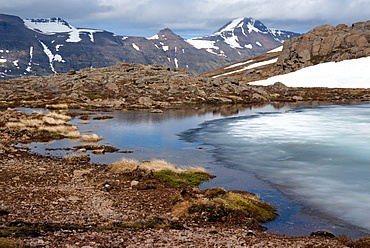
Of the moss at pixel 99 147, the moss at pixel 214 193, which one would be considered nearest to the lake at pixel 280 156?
the moss at pixel 99 147

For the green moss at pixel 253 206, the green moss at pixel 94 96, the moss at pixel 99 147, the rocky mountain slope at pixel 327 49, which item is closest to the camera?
the green moss at pixel 253 206

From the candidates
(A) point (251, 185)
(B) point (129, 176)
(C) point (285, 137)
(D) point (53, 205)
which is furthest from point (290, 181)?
(C) point (285, 137)

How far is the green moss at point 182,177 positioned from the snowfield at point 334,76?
411ft

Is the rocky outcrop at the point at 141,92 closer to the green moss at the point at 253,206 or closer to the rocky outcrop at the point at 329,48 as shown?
the rocky outcrop at the point at 329,48

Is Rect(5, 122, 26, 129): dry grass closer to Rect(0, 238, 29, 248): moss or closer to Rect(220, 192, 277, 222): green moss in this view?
Rect(220, 192, 277, 222): green moss

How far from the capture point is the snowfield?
135 meters

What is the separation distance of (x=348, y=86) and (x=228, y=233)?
135 metres

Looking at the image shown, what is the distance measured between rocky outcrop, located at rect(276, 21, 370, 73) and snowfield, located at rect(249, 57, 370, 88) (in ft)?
40.6

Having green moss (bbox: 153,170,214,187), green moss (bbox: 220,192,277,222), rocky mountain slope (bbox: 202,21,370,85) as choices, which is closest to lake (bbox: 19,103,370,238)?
green moss (bbox: 220,192,277,222)

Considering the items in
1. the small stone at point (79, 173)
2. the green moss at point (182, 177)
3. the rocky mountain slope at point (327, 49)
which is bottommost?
the green moss at point (182, 177)

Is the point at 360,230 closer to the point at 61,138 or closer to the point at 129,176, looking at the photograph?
the point at 129,176

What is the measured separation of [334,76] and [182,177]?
140 metres

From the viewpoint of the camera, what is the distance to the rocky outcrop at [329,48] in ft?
559

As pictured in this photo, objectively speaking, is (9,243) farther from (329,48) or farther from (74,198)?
(329,48)
